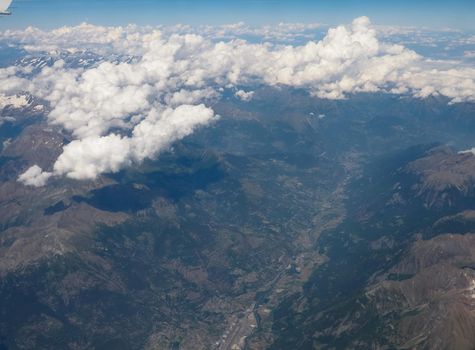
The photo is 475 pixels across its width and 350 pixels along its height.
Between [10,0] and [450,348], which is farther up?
[10,0]

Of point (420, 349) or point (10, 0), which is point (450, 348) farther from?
point (10, 0)

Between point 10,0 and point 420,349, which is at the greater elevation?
point 10,0

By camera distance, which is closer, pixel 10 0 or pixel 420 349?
pixel 10 0

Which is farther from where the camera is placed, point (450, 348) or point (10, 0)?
point (450, 348)

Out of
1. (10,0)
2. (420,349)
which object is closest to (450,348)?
(420,349)
